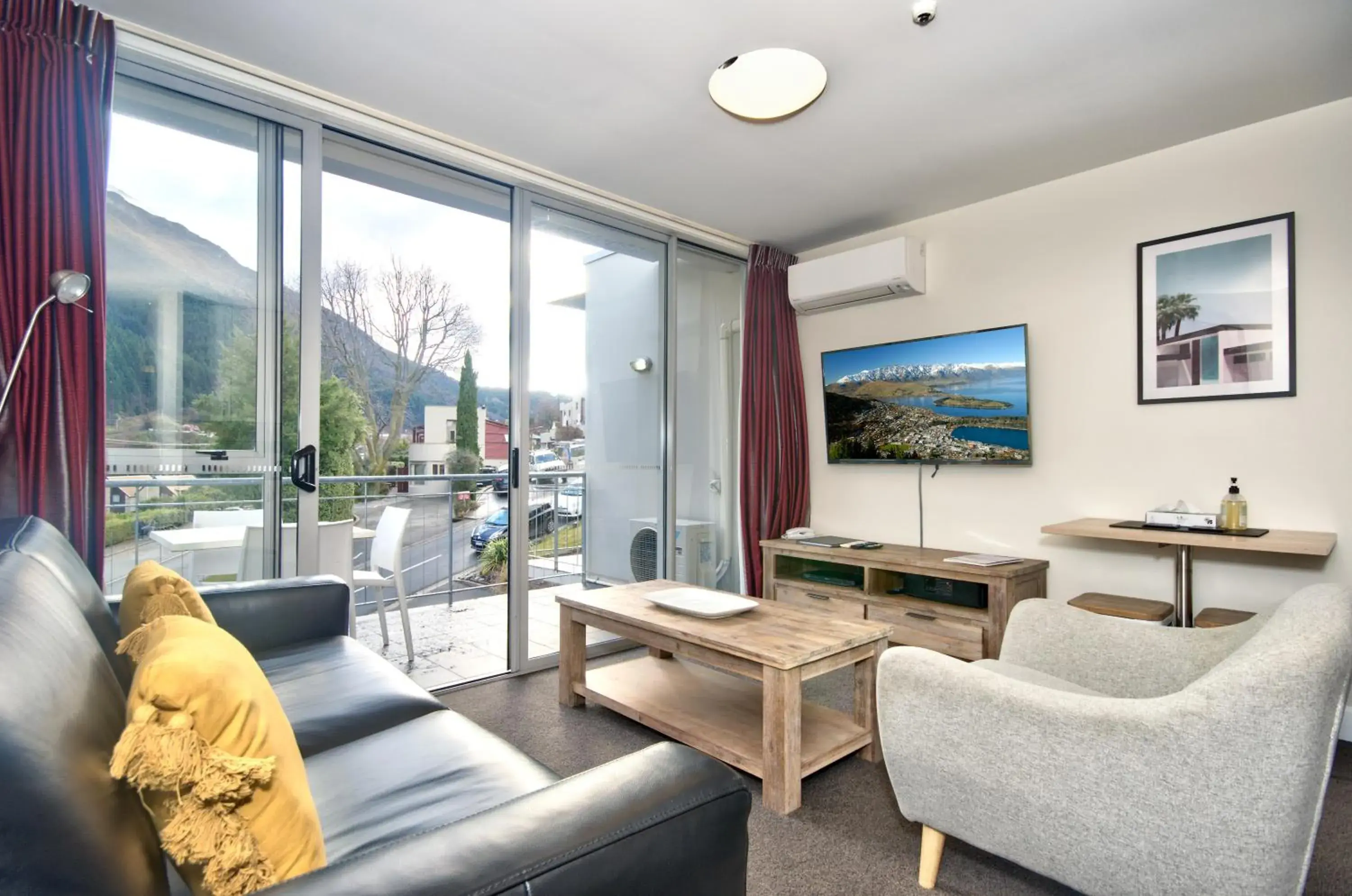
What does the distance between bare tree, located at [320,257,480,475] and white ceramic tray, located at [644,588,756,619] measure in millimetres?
1352

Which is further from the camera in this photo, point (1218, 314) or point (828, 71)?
point (1218, 314)

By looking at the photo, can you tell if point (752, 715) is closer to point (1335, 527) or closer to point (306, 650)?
point (306, 650)

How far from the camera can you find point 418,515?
3090 mm

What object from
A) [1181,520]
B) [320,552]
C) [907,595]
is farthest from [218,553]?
[1181,520]

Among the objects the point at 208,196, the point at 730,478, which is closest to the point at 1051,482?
the point at 730,478

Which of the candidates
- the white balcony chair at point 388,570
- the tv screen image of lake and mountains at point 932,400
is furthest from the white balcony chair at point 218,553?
the tv screen image of lake and mountains at point 932,400

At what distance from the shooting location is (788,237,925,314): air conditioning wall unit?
144 inches

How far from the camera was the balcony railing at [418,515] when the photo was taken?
2254 mm

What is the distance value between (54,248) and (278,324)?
68cm

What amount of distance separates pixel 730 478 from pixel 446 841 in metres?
3.65

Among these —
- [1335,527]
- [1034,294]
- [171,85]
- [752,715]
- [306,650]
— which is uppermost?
[171,85]

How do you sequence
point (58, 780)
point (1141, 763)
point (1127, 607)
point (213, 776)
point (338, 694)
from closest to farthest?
1. point (58, 780)
2. point (213, 776)
3. point (1141, 763)
4. point (338, 694)
5. point (1127, 607)

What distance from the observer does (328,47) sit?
2295 millimetres

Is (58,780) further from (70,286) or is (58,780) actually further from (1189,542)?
(1189,542)
